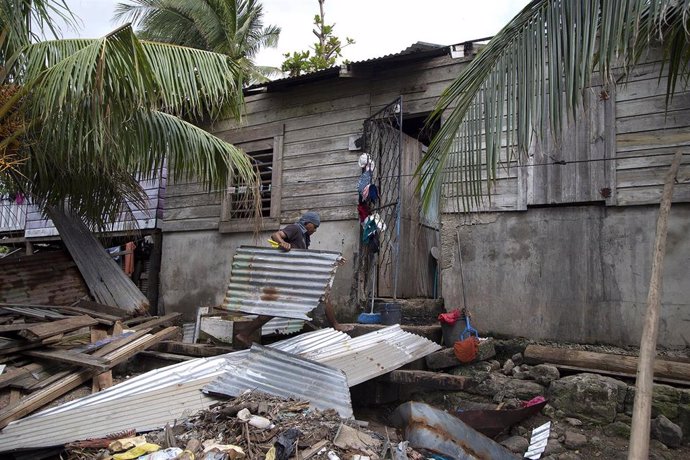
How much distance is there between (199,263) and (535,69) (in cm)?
755

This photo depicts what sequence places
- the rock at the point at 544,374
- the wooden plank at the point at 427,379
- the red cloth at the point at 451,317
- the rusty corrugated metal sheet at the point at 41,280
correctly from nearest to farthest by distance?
the wooden plank at the point at 427,379
the rock at the point at 544,374
the red cloth at the point at 451,317
the rusty corrugated metal sheet at the point at 41,280

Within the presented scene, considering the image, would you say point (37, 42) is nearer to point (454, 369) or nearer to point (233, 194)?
point (233, 194)

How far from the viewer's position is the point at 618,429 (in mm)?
4387

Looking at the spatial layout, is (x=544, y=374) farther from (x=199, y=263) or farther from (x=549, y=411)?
(x=199, y=263)

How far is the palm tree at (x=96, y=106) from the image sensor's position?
403 centimetres

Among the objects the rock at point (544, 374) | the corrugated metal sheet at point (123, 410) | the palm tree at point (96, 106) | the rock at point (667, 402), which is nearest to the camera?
the corrugated metal sheet at point (123, 410)

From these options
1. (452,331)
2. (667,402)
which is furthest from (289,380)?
(667,402)

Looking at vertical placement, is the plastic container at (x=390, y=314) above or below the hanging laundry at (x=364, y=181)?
below

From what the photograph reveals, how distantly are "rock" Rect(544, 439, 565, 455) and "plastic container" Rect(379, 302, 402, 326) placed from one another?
2.28 m

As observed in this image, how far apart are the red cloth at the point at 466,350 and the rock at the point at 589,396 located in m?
0.83

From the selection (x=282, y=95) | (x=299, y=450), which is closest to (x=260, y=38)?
(x=282, y=95)

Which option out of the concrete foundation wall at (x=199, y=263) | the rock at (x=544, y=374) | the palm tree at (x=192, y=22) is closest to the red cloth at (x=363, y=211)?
the concrete foundation wall at (x=199, y=263)

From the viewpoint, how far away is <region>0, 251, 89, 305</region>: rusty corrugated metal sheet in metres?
7.29

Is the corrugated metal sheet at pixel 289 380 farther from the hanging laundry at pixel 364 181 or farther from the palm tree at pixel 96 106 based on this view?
the hanging laundry at pixel 364 181
